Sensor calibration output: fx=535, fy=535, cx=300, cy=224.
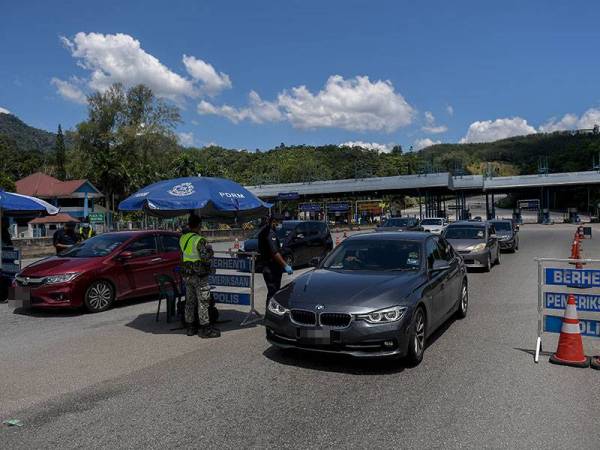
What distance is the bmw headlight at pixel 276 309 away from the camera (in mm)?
6113

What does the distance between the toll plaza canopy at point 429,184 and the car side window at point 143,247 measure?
43.0 m

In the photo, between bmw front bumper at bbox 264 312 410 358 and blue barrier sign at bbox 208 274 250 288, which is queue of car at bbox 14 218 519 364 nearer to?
bmw front bumper at bbox 264 312 410 358

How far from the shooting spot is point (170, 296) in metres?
8.93

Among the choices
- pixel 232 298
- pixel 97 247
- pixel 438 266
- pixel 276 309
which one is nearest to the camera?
pixel 276 309

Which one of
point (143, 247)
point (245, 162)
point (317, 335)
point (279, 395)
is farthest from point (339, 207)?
point (245, 162)

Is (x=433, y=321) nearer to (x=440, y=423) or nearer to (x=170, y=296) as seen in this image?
(x=440, y=423)

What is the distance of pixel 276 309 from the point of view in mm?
6230

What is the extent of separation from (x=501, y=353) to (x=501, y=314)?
2668mm

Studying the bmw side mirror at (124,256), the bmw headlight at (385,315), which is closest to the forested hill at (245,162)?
the bmw side mirror at (124,256)

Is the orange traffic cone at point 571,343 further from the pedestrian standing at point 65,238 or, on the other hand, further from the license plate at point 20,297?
the pedestrian standing at point 65,238

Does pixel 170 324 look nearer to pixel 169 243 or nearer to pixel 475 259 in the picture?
pixel 169 243

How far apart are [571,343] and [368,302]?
96.1 inches

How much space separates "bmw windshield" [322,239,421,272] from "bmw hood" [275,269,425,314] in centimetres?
29

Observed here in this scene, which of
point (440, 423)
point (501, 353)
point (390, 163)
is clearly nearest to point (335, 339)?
point (440, 423)
